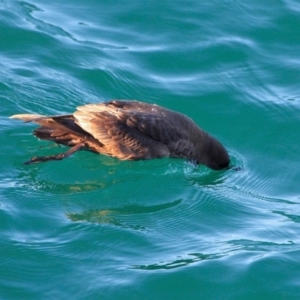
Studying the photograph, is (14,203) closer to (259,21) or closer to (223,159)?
(223,159)

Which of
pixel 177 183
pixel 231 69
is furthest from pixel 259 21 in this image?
pixel 177 183

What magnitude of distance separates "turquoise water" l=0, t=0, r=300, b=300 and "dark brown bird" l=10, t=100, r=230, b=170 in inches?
6.5

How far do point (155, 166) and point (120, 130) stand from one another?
2.00 ft

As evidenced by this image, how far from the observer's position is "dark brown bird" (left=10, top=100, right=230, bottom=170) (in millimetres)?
9258

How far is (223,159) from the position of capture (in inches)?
395

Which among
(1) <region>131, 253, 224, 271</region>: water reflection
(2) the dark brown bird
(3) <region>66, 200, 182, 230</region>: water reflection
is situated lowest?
(1) <region>131, 253, 224, 271</region>: water reflection

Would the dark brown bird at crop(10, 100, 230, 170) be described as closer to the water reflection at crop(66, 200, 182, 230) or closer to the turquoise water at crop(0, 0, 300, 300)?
the turquoise water at crop(0, 0, 300, 300)

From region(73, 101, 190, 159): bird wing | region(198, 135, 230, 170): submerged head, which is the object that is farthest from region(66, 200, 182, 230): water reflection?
region(198, 135, 230, 170): submerged head

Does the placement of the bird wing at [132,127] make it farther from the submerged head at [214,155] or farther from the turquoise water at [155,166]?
the submerged head at [214,155]

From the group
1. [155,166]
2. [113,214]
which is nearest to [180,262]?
[113,214]

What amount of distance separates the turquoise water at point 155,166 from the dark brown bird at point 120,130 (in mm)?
165

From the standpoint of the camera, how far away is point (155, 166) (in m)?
9.61

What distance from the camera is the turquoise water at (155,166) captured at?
745 cm

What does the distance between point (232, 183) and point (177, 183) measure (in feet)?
2.40
